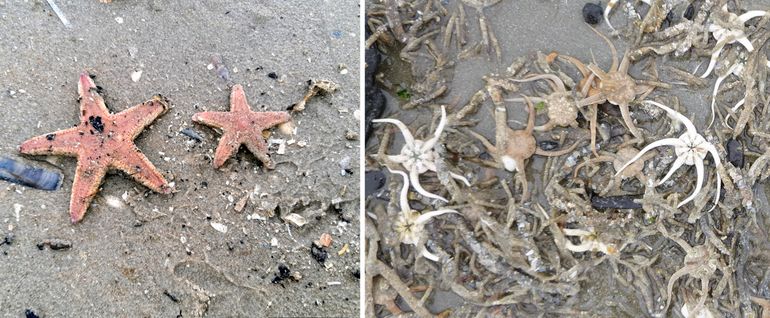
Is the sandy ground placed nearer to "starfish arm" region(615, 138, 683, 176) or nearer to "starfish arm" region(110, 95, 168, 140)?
"starfish arm" region(110, 95, 168, 140)

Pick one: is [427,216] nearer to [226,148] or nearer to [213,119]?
[226,148]

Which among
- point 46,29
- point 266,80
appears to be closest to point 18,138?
point 46,29

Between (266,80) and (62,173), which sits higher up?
(266,80)

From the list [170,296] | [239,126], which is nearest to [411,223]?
[239,126]

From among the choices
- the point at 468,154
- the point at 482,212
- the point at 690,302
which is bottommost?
the point at 690,302

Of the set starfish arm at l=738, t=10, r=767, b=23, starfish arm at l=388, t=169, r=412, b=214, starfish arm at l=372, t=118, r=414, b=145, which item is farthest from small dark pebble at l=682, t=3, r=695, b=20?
starfish arm at l=388, t=169, r=412, b=214

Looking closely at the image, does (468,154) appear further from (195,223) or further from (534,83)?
(195,223)
